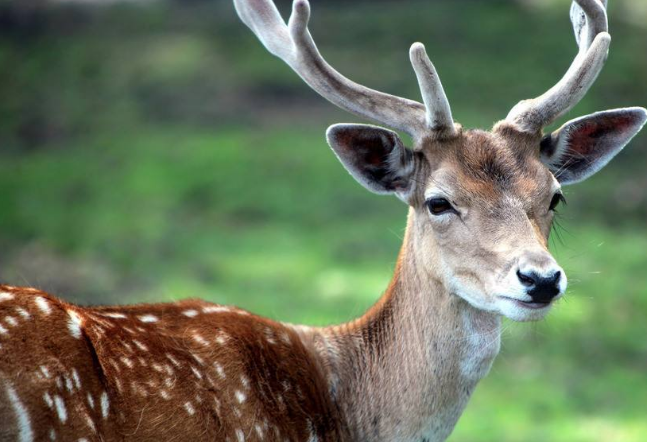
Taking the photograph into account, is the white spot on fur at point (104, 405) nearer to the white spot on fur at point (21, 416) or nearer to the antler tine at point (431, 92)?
the white spot on fur at point (21, 416)

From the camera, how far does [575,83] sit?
535 cm

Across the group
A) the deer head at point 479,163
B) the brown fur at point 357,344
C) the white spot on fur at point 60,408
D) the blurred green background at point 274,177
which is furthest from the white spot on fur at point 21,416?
the blurred green background at point 274,177

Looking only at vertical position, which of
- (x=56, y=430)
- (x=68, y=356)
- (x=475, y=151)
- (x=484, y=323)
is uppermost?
(x=475, y=151)

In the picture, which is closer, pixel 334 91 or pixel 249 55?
pixel 334 91

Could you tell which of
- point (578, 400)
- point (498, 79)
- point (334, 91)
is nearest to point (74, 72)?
point (498, 79)

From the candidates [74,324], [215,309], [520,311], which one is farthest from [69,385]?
[520,311]

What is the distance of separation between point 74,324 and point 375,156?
70.7 inches

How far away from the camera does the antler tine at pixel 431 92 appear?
5.03 meters

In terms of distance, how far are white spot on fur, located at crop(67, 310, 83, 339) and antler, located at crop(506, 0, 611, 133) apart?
2260 mm

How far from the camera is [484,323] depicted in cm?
503

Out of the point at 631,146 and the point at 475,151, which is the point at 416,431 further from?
the point at 631,146

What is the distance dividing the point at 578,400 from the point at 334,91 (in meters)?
4.80

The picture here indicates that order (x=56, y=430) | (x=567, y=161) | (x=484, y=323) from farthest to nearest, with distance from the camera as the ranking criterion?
(x=567, y=161) → (x=484, y=323) → (x=56, y=430)

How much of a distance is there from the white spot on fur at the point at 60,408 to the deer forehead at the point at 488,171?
1968 millimetres
